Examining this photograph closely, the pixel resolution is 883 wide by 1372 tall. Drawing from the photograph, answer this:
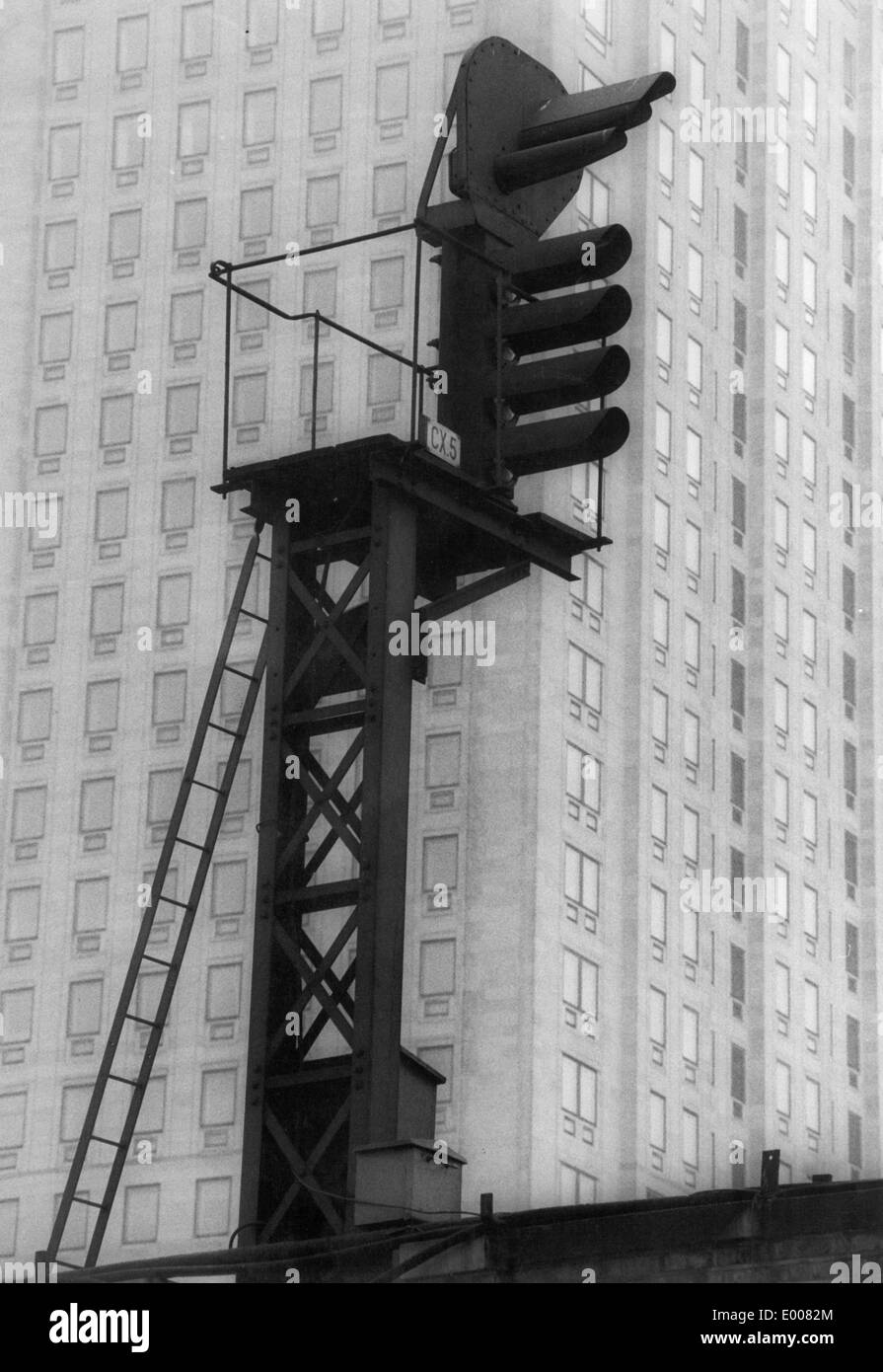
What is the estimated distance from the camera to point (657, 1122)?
269 feet

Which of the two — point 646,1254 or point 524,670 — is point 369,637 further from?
point 524,670

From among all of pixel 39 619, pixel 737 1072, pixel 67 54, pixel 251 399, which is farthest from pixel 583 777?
pixel 67 54

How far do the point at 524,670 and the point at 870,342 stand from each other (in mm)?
28843

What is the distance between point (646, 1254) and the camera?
72.6 ft

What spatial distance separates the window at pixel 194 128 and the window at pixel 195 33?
1.44 meters

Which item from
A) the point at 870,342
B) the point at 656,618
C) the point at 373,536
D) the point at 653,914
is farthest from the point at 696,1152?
the point at 373,536

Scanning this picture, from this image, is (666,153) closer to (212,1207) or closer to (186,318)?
(186,318)

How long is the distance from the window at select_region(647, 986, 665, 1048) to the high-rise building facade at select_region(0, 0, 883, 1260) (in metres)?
0.11

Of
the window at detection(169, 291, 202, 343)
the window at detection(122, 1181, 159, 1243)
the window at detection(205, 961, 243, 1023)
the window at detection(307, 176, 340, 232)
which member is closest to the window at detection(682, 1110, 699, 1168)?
the window at detection(205, 961, 243, 1023)

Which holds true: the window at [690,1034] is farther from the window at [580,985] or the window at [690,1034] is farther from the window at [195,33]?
the window at [195,33]

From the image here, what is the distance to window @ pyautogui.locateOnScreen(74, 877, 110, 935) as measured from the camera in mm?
82750

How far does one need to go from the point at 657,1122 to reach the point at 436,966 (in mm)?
Result: 9206

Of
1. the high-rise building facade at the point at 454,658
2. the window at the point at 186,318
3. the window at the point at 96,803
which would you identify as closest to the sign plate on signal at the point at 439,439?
the high-rise building facade at the point at 454,658

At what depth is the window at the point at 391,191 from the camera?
83125 millimetres
